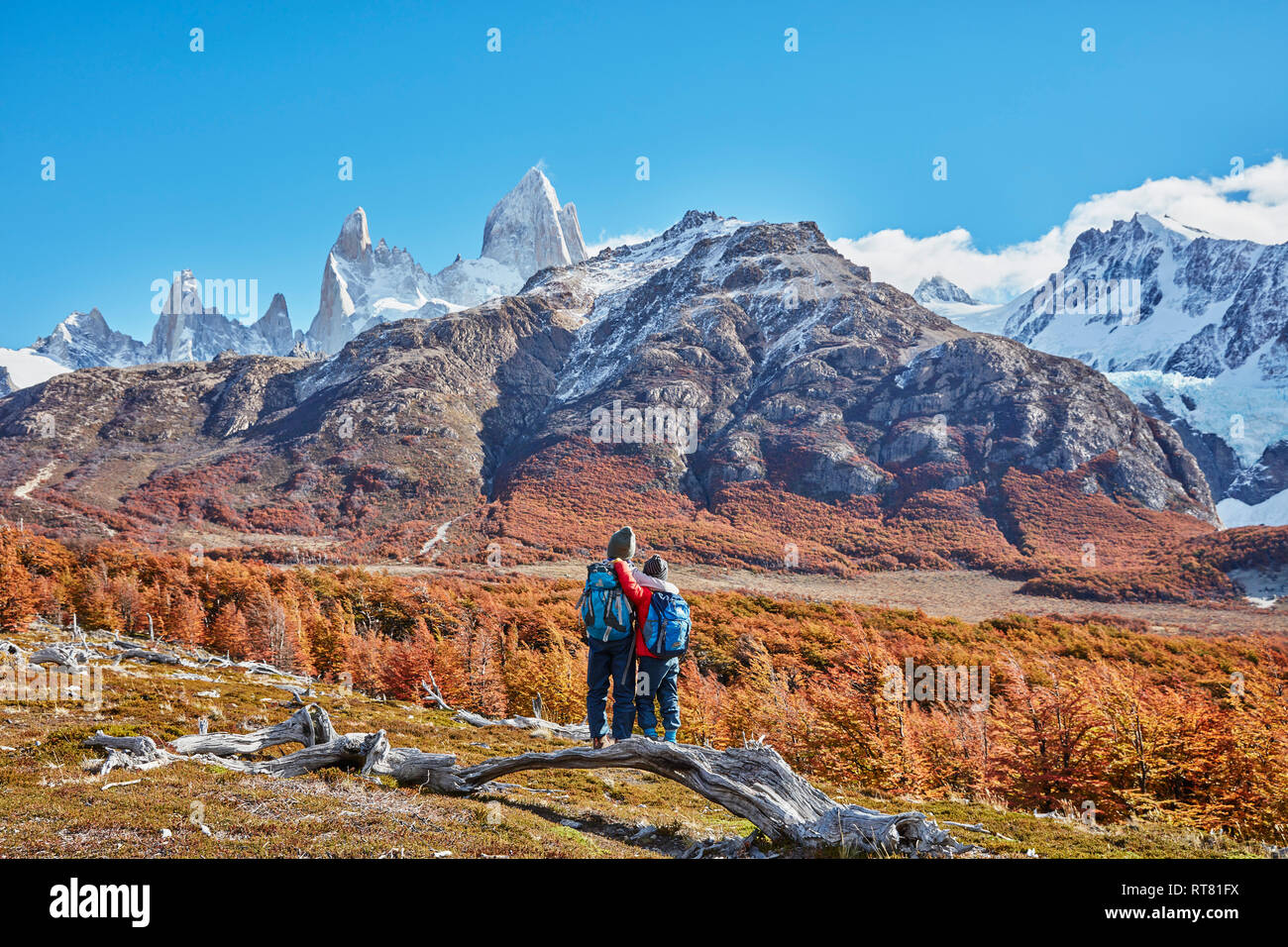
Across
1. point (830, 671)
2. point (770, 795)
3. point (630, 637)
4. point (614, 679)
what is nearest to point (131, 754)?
point (614, 679)

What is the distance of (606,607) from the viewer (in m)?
8.43

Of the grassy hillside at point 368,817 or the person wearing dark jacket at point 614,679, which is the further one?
the person wearing dark jacket at point 614,679

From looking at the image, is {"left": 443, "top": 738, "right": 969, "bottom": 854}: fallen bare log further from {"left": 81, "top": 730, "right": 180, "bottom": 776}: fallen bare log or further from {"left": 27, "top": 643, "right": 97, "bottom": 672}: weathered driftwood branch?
{"left": 27, "top": 643, "right": 97, "bottom": 672}: weathered driftwood branch

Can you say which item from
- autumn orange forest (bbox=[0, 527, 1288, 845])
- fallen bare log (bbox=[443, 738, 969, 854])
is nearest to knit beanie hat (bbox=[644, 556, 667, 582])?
fallen bare log (bbox=[443, 738, 969, 854])

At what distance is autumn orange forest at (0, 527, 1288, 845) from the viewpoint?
14.5m

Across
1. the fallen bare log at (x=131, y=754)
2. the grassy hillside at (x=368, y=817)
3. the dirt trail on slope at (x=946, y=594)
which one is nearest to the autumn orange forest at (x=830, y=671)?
the grassy hillside at (x=368, y=817)

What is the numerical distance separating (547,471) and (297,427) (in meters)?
65.2

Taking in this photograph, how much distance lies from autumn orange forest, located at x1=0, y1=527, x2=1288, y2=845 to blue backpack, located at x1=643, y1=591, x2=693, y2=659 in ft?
31.4

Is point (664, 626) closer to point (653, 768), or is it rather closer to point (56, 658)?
point (653, 768)

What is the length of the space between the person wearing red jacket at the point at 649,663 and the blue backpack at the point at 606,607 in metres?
0.11

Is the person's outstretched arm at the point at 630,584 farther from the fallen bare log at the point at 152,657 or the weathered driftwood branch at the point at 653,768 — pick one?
the fallen bare log at the point at 152,657

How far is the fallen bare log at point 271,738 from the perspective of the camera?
1166cm

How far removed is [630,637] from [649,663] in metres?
0.47
